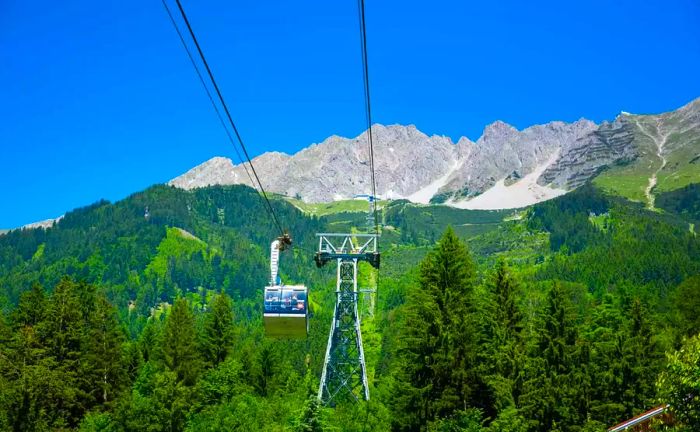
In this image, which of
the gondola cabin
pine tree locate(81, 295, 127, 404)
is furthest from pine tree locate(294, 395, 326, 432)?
pine tree locate(81, 295, 127, 404)

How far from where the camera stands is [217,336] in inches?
2307

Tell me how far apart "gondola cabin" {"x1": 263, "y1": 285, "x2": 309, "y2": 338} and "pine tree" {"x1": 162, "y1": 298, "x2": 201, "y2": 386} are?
1999cm

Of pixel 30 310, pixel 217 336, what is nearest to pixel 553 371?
pixel 217 336

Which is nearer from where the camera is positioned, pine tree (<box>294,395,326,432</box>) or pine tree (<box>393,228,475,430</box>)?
pine tree (<box>294,395,326,432</box>)

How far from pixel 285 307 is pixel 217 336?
77.8 feet

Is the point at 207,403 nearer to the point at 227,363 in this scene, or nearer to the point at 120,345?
the point at 227,363

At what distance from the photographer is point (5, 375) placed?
147 ft

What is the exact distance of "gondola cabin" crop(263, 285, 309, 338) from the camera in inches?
1436

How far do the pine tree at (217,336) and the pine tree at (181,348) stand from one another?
148 centimetres

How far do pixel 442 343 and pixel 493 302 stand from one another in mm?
3999

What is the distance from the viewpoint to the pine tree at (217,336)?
58.1 meters

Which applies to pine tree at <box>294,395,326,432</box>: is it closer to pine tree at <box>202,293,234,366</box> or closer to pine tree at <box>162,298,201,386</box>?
pine tree at <box>162,298,201,386</box>

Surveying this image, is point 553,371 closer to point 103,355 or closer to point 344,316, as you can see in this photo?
point 344,316

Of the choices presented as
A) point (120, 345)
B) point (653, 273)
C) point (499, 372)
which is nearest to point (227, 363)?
point (120, 345)
